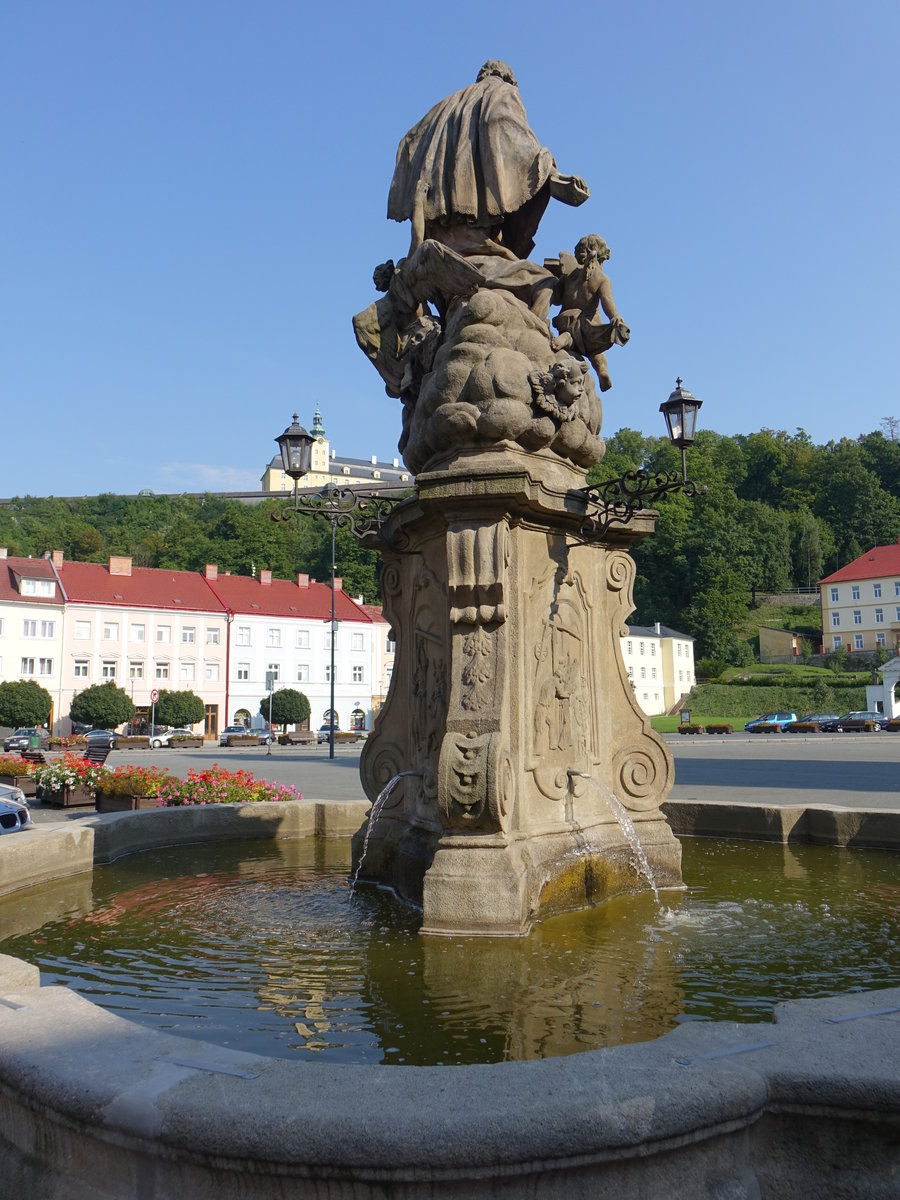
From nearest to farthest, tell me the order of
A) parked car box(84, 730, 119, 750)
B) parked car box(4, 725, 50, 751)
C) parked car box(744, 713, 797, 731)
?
parked car box(84, 730, 119, 750)
parked car box(4, 725, 50, 751)
parked car box(744, 713, 797, 731)

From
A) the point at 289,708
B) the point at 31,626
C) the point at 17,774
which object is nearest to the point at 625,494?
the point at 17,774

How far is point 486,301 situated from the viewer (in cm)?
680

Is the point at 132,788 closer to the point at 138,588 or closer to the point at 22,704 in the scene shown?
the point at 22,704

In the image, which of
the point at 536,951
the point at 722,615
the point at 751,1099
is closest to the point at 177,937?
the point at 536,951

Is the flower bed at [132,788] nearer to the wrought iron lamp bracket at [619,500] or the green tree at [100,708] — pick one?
the wrought iron lamp bracket at [619,500]

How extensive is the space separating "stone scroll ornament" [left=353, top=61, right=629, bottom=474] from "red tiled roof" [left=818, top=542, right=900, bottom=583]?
95.6 m

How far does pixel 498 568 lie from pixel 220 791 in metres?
5.85

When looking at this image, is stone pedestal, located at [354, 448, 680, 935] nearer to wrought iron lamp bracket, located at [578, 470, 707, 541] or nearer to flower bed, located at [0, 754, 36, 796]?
wrought iron lamp bracket, located at [578, 470, 707, 541]

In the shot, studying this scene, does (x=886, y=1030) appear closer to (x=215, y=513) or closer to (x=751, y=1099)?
(x=751, y=1099)

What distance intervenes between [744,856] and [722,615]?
88.6 meters

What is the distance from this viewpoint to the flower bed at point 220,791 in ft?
35.0

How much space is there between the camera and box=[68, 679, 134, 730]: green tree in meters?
57.6

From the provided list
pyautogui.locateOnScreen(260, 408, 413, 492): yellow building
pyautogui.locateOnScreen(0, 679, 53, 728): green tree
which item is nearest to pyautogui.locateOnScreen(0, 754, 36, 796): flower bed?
pyautogui.locateOnScreen(0, 679, 53, 728): green tree

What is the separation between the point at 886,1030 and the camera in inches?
114
